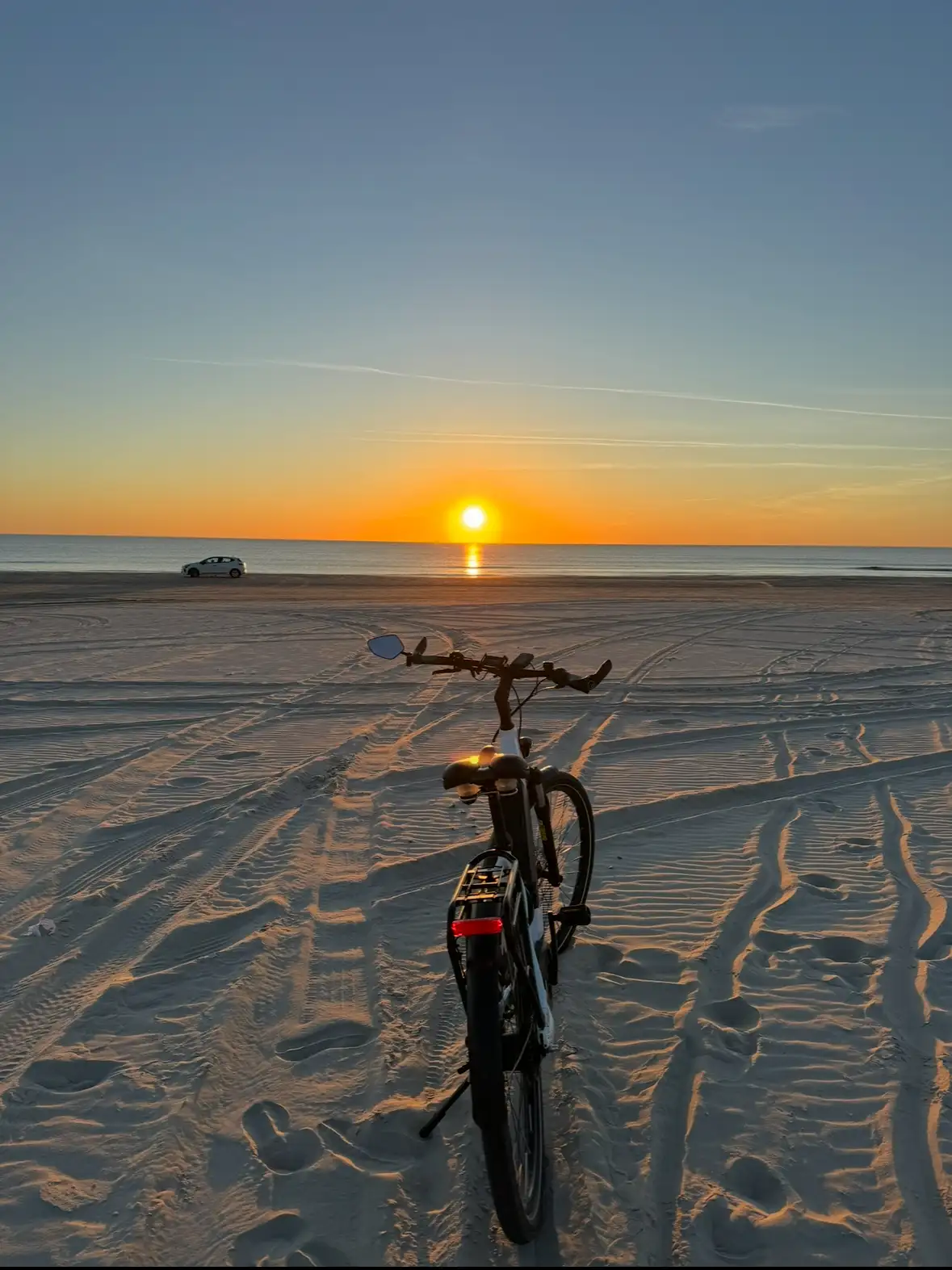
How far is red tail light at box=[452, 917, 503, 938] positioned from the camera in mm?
2520

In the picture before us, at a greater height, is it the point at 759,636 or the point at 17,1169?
the point at 759,636

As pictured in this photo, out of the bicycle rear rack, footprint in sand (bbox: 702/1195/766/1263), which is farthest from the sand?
the bicycle rear rack

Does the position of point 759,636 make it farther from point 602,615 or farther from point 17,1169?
point 17,1169

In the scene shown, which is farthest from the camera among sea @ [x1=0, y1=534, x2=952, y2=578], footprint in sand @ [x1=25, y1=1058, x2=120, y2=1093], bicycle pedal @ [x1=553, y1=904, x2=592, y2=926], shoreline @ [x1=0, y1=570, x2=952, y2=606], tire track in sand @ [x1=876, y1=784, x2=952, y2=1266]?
sea @ [x1=0, y1=534, x2=952, y2=578]

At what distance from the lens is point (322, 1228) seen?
2768 mm

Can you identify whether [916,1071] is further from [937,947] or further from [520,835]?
[520,835]

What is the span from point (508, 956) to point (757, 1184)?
123 centimetres

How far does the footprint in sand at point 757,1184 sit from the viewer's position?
2885 mm

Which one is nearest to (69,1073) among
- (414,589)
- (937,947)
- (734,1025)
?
(734,1025)

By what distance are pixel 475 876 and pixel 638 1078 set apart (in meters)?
1.27

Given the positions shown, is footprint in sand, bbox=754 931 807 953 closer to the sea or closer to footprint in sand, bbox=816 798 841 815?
footprint in sand, bbox=816 798 841 815

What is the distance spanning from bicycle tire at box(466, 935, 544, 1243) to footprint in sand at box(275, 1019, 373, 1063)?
113 cm

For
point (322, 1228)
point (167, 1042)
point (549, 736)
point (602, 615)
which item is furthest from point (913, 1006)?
point (602, 615)

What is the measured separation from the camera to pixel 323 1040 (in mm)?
3770
